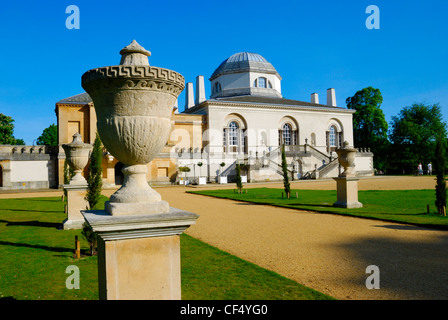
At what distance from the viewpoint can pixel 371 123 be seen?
49.3 m

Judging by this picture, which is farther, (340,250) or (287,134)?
(287,134)

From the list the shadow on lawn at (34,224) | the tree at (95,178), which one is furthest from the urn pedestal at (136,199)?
the shadow on lawn at (34,224)

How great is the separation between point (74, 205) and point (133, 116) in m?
8.06

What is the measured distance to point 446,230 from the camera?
854 centimetres

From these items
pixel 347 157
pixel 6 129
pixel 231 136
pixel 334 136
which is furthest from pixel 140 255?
pixel 6 129

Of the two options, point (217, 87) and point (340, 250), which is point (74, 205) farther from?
point (217, 87)

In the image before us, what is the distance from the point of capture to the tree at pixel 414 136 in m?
47.1

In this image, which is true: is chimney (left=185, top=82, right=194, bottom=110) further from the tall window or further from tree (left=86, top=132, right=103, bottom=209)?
tree (left=86, top=132, right=103, bottom=209)

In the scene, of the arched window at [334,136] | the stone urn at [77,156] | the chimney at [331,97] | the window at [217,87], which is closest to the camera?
the stone urn at [77,156]

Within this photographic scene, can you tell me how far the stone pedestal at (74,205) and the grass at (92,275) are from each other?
48.3 inches

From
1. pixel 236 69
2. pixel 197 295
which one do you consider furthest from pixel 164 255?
pixel 236 69

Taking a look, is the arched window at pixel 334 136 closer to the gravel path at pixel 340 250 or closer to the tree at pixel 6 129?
the gravel path at pixel 340 250

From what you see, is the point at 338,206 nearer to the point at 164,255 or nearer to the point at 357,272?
the point at 357,272
